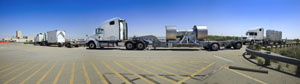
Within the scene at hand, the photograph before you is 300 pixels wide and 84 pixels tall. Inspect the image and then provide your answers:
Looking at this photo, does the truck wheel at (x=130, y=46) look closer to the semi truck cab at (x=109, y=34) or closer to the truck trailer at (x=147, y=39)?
the truck trailer at (x=147, y=39)

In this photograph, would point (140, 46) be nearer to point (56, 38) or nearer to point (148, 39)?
point (148, 39)

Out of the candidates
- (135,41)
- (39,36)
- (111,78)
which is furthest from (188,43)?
(39,36)

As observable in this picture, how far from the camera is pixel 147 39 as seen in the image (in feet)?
56.9

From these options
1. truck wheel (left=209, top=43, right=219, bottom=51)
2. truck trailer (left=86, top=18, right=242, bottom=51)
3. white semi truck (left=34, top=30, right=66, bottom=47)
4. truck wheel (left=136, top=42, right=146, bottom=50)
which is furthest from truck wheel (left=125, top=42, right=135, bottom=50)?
white semi truck (left=34, top=30, right=66, bottom=47)

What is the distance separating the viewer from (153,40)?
674 inches

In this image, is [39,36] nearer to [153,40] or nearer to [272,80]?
[153,40]

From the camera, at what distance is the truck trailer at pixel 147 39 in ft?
53.4

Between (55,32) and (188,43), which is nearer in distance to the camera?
(188,43)

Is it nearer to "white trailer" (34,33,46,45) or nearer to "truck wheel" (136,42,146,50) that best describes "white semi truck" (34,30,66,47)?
"white trailer" (34,33,46,45)

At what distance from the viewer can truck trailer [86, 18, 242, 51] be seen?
16.3 meters

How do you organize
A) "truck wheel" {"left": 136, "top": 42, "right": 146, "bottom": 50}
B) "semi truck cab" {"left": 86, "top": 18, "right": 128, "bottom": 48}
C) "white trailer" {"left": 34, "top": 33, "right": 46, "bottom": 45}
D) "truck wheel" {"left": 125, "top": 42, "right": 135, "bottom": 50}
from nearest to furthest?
"truck wheel" {"left": 136, "top": 42, "right": 146, "bottom": 50} < "truck wheel" {"left": 125, "top": 42, "right": 135, "bottom": 50} < "semi truck cab" {"left": 86, "top": 18, "right": 128, "bottom": 48} < "white trailer" {"left": 34, "top": 33, "right": 46, "bottom": 45}

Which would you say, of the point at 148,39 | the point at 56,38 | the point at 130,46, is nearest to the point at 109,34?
the point at 130,46

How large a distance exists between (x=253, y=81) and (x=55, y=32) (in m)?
29.2

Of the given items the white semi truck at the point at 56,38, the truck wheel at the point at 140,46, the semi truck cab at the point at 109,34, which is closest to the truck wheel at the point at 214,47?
the truck wheel at the point at 140,46
